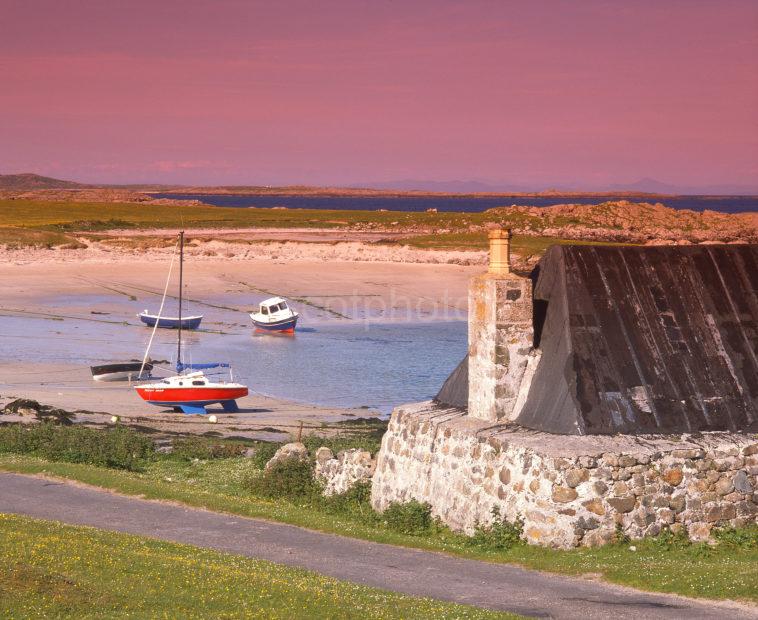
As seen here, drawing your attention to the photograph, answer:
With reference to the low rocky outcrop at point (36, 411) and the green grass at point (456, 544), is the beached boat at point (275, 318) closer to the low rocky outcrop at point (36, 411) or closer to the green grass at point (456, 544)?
the low rocky outcrop at point (36, 411)

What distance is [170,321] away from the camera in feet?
183

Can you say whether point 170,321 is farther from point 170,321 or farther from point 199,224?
point 199,224

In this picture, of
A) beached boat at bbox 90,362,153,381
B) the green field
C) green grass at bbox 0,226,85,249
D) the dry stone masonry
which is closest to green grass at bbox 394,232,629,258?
the green field

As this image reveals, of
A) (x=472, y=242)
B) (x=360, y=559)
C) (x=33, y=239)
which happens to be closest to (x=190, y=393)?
(x=360, y=559)

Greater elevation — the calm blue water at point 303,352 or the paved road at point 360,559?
the paved road at point 360,559

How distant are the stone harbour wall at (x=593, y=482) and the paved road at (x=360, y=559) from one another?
1.19m

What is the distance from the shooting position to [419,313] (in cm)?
6469

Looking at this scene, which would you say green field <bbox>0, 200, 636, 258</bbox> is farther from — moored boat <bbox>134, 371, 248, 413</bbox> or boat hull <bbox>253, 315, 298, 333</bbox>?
moored boat <bbox>134, 371, 248, 413</bbox>

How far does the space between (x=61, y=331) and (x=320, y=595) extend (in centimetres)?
4363

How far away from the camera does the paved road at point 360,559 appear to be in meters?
13.7

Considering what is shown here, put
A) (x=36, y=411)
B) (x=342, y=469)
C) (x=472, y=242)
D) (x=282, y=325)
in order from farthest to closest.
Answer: (x=472, y=242) → (x=282, y=325) → (x=36, y=411) → (x=342, y=469)


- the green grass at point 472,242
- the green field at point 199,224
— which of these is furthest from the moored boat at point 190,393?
the green grass at point 472,242

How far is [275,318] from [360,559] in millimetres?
41025

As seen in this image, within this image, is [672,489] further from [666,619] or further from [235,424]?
[235,424]
